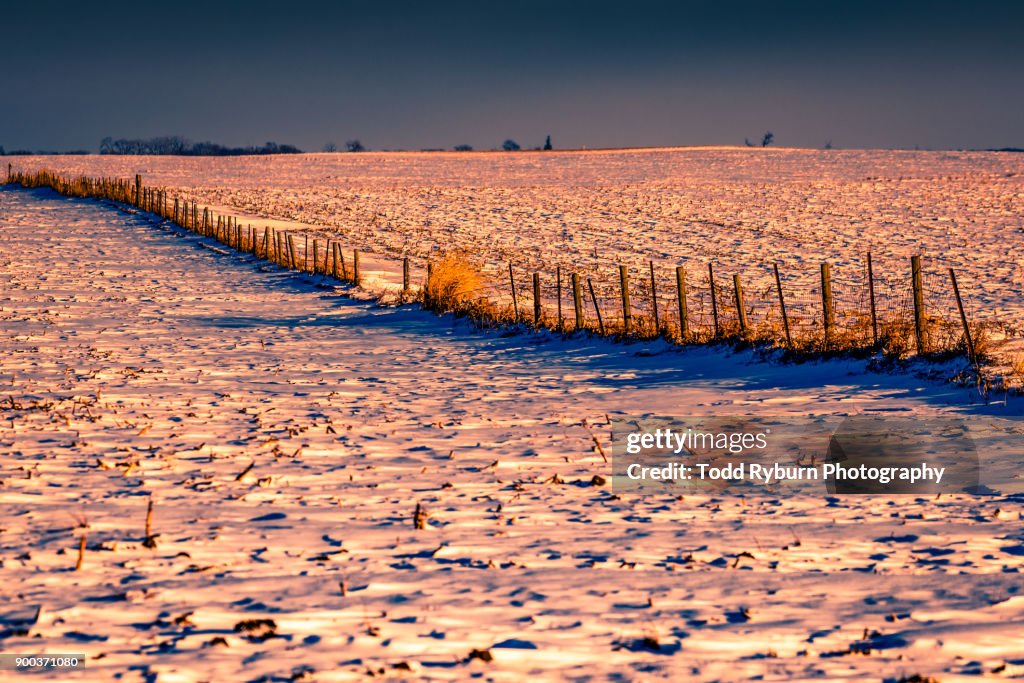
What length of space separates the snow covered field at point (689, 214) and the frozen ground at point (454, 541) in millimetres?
6093

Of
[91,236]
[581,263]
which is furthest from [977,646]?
[91,236]

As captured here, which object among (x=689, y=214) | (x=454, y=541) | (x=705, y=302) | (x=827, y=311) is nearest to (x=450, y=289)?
(x=705, y=302)

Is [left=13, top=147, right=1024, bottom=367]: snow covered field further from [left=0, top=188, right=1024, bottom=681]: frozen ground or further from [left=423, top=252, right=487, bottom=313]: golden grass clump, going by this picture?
[left=0, top=188, right=1024, bottom=681]: frozen ground

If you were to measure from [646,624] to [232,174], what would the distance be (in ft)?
234

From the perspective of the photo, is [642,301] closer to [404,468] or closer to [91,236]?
[404,468]

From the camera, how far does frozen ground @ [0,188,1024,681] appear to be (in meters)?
5.71

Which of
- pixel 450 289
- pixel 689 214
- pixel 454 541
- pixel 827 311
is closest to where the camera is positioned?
pixel 454 541

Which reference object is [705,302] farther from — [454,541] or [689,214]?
[689,214]

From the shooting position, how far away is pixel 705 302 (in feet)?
77.2

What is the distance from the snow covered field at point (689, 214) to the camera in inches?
1043

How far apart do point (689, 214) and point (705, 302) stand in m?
23.7

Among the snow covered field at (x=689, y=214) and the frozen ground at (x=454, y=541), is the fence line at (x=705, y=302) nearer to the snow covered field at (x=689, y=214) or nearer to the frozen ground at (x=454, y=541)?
the snow covered field at (x=689, y=214)

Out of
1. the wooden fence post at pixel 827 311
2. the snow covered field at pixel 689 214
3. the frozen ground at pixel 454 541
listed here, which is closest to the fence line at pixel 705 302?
the wooden fence post at pixel 827 311

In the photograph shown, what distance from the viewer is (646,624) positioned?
20.0ft
